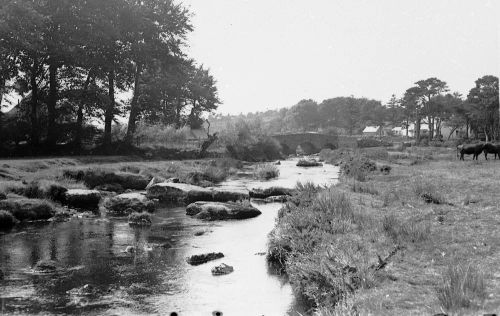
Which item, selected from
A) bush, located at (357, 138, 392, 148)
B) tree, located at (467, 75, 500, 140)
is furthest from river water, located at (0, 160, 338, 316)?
bush, located at (357, 138, 392, 148)

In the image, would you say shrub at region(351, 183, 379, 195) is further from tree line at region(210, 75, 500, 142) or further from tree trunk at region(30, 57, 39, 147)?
tree line at region(210, 75, 500, 142)

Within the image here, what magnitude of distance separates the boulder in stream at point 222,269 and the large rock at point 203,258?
4.68 ft

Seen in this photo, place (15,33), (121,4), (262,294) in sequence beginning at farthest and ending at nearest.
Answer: (121,4), (15,33), (262,294)

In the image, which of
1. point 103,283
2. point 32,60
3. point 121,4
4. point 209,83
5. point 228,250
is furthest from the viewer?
point 209,83

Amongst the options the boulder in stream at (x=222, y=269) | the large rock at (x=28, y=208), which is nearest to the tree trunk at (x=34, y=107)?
the large rock at (x=28, y=208)

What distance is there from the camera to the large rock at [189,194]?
33375mm

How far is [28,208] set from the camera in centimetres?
2495

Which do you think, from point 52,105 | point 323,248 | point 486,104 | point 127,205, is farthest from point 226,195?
point 486,104

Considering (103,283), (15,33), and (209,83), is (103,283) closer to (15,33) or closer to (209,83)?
(15,33)

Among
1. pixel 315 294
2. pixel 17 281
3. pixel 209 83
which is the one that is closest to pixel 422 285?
pixel 315 294

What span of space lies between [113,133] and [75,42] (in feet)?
52.6

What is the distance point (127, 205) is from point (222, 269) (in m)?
15.0

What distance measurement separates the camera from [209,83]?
106875 millimetres

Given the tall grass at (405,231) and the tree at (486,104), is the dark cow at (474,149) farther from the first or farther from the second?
the tree at (486,104)
